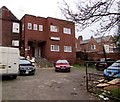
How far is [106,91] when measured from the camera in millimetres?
11430

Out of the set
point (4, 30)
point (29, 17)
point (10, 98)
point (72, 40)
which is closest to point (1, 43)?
point (4, 30)

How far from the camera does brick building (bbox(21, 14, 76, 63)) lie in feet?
129

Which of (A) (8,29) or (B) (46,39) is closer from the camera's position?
(A) (8,29)

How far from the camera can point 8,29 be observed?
40594 mm

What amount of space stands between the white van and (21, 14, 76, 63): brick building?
21738mm

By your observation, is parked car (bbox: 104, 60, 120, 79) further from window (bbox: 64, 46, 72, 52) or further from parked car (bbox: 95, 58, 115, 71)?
window (bbox: 64, 46, 72, 52)

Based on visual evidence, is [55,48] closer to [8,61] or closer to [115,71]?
[8,61]

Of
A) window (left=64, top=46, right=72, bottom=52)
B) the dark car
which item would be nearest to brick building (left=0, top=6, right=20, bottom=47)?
window (left=64, top=46, right=72, bottom=52)

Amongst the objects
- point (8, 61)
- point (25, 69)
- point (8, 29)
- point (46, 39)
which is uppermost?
point (8, 29)

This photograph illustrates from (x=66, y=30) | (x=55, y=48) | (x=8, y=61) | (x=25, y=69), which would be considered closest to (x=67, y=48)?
(x=55, y=48)

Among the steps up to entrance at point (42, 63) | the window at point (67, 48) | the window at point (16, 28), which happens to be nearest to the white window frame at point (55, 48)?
the window at point (67, 48)

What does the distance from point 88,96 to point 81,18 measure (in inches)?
149

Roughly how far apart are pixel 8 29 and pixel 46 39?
6923 millimetres

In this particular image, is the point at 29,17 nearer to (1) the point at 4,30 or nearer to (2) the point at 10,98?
(1) the point at 4,30
